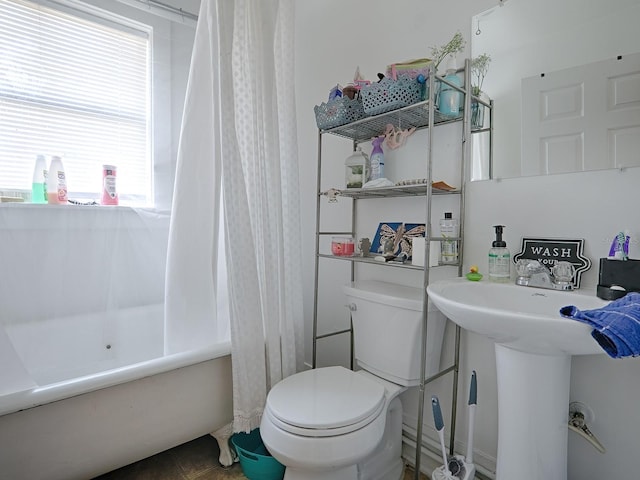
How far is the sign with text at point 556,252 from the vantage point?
1.09 metres

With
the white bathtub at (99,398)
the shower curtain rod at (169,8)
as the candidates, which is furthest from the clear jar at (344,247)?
the shower curtain rod at (169,8)

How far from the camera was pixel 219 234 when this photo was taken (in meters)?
1.56

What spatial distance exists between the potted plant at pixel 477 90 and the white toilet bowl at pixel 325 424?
1113mm

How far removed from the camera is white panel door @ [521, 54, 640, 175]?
3.45 feet

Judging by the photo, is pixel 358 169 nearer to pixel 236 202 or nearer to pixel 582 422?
pixel 236 202

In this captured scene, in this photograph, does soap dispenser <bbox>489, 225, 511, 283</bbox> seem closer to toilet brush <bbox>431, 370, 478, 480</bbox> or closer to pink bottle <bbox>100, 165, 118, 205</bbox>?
toilet brush <bbox>431, 370, 478, 480</bbox>

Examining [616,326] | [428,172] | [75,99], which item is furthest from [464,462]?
[75,99]

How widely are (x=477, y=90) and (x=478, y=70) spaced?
0.08 metres

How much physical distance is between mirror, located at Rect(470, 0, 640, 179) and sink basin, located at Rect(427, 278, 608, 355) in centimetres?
45

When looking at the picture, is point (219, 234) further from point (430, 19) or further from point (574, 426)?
point (574, 426)

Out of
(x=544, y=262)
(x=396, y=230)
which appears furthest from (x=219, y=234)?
(x=544, y=262)

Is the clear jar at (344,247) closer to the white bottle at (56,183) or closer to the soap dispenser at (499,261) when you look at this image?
the soap dispenser at (499,261)

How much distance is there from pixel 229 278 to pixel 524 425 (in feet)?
3.82

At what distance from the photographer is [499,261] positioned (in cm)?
121
